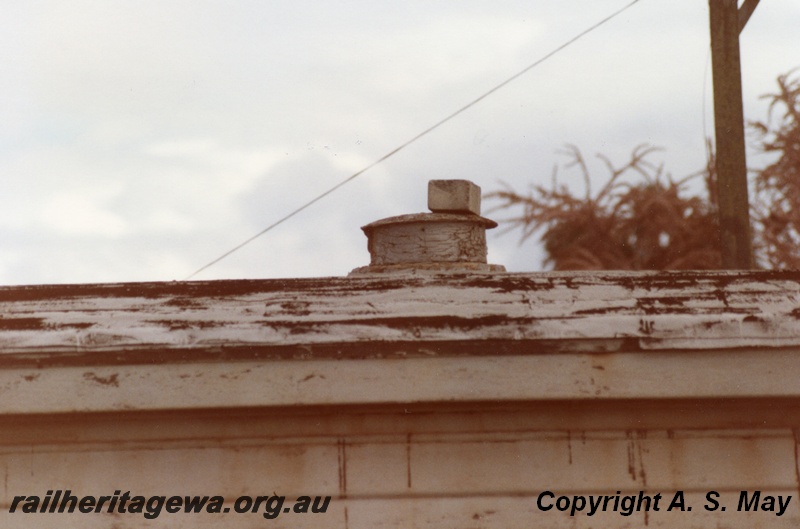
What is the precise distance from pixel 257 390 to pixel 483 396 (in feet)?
2.92

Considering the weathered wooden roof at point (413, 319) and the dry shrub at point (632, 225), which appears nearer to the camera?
the weathered wooden roof at point (413, 319)

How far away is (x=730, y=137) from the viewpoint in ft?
21.5

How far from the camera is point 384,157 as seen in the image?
7703mm

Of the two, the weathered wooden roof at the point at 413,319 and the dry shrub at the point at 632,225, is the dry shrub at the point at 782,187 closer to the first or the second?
the dry shrub at the point at 632,225

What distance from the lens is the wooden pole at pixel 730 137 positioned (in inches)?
252

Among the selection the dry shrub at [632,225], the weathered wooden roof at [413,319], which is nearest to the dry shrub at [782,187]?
the dry shrub at [632,225]

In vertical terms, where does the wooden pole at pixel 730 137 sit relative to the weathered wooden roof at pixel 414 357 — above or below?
above

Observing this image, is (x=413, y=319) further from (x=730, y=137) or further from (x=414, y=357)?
(x=730, y=137)

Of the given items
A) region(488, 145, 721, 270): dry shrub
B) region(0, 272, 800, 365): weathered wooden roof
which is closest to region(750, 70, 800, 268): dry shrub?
region(488, 145, 721, 270): dry shrub

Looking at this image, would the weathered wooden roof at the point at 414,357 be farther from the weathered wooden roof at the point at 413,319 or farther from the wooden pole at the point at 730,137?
the wooden pole at the point at 730,137

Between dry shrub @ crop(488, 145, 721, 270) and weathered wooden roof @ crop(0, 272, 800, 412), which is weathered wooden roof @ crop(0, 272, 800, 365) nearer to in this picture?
weathered wooden roof @ crop(0, 272, 800, 412)

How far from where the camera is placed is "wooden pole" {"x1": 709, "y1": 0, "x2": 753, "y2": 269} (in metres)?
6.39

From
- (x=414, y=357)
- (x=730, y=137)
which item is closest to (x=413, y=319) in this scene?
(x=414, y=357)

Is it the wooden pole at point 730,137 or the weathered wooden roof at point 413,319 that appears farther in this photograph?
the wooden pole at point 730,137
